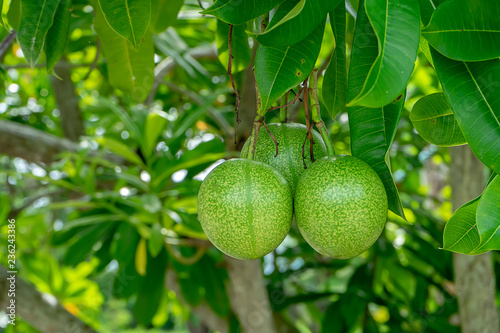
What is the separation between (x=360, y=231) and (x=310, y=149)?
7.1 inches

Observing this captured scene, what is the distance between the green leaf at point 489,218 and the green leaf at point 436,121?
186mm

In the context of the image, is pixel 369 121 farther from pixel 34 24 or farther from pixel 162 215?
pixel 162 215

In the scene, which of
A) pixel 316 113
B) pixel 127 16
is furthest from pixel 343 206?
pixel 127 16

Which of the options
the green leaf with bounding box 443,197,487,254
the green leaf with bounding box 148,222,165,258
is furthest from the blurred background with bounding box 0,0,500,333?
the green leaf with bounding box 443,197,487,254

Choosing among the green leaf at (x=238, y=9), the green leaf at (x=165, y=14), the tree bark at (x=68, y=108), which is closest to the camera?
the green leaf at (x=238, y=9)

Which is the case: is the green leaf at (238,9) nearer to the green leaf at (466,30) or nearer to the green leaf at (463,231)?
the green leaf at (466,30)

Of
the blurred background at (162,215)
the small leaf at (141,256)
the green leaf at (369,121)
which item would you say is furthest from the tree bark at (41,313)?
the green leaf at (369,121)

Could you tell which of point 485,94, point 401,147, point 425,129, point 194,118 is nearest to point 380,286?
point 401,147

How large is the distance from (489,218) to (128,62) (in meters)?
0.80

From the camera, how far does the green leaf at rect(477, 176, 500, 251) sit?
1.97 feet

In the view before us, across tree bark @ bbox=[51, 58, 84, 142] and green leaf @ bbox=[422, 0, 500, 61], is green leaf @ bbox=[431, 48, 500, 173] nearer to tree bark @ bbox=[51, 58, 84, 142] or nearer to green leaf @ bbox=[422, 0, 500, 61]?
green leaf @ bbox=[422, 0, 500, 61]

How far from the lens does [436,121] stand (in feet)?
2.59

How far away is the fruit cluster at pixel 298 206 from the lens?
27.9 inches

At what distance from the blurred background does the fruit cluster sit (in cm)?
36
